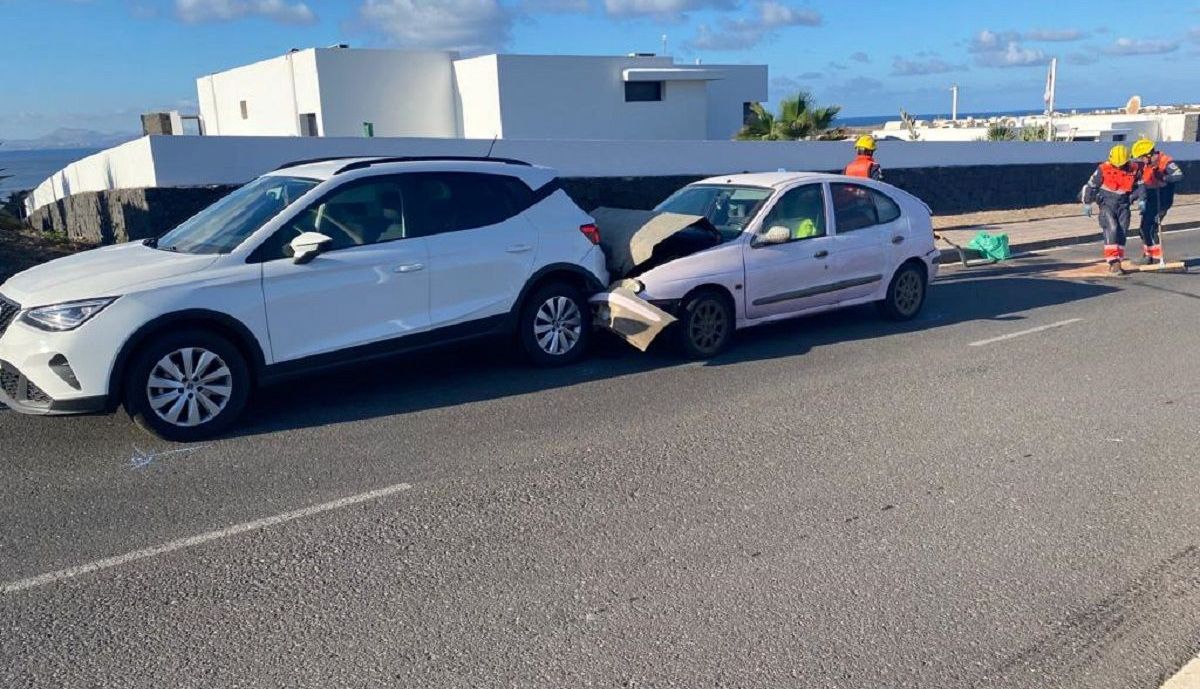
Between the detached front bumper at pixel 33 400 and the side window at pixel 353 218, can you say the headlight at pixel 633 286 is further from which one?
the detached front bumper at pixel 33 400

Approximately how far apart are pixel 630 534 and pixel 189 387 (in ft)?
10.3

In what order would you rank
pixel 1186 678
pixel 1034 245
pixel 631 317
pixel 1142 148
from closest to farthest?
1. pixel 1186 678
2. pixel 631 317
3. pixel 1142 148
4. pixel 1034 245

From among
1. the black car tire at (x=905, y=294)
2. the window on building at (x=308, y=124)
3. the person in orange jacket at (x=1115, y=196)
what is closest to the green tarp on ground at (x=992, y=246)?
the person in orange jacket at (x=1115, y=196)

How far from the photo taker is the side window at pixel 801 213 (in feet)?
29.4

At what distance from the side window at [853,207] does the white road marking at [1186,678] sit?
6.20 meters

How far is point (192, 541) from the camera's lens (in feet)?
15.5

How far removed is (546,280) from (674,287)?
1.05 metres

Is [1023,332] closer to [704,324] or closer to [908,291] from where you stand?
[908,291]

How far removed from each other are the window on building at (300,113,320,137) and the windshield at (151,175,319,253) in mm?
20280

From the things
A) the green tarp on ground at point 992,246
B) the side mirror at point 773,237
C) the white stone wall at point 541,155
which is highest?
the white stone wall at point 541,155

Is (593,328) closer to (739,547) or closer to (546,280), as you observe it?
(546,280)

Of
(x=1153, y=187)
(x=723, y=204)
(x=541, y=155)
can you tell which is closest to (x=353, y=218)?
(x=723, y=204)

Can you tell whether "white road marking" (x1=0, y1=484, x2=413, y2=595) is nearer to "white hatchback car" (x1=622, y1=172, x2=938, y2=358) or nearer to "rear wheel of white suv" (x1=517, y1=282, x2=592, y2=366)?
"rear wheel of white suv" (x1=517, y1=282, x2=592, y2=366)

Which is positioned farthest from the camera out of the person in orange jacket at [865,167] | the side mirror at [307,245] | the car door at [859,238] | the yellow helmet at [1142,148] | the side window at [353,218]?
the yellow helmet at [1142,148]
